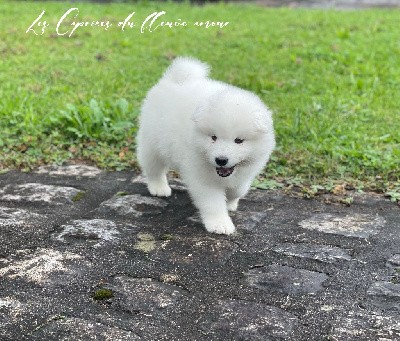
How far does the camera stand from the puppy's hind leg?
15.0ft

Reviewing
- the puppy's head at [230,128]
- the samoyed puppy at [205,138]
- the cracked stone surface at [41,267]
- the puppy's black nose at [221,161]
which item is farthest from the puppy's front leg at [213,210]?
the cracked stone surface at [41,267]

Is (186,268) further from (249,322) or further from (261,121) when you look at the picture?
(261,121)

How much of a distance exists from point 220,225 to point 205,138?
0.50m

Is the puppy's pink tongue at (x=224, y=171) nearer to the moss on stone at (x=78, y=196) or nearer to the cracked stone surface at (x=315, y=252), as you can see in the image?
the cracked stone surface at (x=315, y=252)

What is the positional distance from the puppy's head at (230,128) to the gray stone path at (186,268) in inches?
18.0

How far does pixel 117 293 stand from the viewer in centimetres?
315

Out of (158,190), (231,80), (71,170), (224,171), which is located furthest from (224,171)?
(231,80)

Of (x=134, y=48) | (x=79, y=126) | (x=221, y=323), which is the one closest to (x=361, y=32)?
(x=134, y=48)

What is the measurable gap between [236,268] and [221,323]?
1.94 feet

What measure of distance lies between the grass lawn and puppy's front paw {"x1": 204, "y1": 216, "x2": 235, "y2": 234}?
103 centimetres

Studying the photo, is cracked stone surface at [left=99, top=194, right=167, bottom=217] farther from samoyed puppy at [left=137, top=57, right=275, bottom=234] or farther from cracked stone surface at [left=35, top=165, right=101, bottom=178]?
cracked stone surface at [left=35, top=165, right=101, bottom=178]

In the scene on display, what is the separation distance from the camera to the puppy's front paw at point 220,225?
3.93 m

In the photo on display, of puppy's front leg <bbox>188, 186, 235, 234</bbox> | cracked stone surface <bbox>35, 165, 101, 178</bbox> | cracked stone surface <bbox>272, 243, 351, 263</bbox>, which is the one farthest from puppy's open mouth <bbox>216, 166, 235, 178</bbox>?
cracked stone surface <bbox>35, 165, 101, 178</bbox>

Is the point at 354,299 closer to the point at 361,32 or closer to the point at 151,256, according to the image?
the point at 151,256
